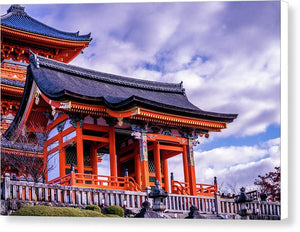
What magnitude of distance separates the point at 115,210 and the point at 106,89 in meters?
4.31

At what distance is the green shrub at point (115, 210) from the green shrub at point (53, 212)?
0.57m

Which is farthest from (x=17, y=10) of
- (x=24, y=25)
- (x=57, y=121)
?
(x=57, y=121)

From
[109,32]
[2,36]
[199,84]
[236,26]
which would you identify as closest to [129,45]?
[109,32]

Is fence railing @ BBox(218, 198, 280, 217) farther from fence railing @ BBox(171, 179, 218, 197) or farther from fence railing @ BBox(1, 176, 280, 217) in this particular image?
fence railing @ BBox(171, 179, 218, 197)

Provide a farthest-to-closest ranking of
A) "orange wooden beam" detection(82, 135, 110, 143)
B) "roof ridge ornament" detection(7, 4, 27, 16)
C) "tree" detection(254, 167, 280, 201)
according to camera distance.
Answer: "roof ridge ornament" detection(7, 4, 27, 16) → "orange wooden beam" detection(82, 135, 110, 143) → "tree" detection(254, 167, 280, 201)

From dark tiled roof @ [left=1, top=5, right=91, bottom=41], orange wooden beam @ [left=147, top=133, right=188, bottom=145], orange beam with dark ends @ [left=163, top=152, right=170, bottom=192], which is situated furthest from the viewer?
dark tiled roof @ [left=1, top=5, right=91, bottom=41]

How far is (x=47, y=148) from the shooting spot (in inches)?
525

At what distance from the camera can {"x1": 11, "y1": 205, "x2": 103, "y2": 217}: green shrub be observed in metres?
9.51

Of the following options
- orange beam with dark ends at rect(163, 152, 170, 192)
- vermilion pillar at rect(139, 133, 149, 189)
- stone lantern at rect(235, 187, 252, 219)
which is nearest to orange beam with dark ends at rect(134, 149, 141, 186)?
orange beam with dark ends at rect(163, 152, 170, 192)

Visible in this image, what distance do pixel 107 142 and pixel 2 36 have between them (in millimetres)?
5902

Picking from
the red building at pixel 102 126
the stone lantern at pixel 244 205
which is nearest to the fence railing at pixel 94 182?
the red building at pixel 102 126

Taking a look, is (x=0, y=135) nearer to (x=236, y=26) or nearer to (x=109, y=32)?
(x=109, y=32)

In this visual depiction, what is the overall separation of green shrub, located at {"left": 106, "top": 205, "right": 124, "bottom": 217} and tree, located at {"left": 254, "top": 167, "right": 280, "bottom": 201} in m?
2.63

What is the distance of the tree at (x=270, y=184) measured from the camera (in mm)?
9914
